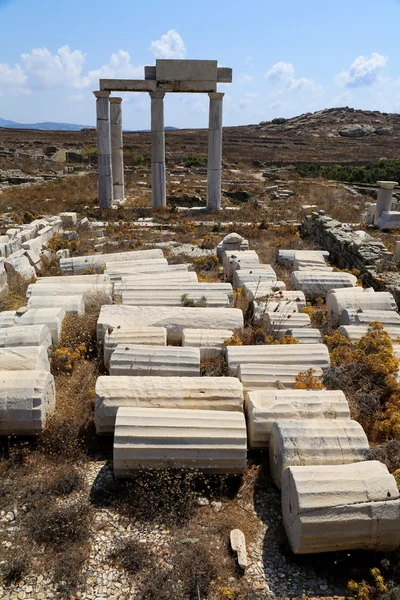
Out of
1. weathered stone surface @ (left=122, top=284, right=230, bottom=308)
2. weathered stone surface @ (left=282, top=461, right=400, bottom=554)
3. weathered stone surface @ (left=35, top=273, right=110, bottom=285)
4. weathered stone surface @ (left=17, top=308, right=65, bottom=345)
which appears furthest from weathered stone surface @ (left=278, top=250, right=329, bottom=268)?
weathered stone surface @ (left=282, top=461, right=400, bottom=554)

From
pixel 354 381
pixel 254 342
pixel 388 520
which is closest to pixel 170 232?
pixel 254 342

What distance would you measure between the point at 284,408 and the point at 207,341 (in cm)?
185

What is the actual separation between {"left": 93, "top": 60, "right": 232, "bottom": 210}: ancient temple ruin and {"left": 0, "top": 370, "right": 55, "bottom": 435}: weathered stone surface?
1417cm

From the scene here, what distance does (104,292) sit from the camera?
794cm

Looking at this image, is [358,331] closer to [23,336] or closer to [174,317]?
[174,317]

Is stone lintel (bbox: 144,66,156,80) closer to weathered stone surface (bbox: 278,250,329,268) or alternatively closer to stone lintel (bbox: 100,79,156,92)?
stone lintel (bbox: 100,79,156,92)

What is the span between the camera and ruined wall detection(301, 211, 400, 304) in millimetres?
9188

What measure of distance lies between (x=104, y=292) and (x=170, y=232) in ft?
24.2

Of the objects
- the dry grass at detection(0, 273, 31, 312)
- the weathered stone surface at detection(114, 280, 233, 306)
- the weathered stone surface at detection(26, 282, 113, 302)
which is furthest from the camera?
the dry grass at detection(0, 273, 31, 312)

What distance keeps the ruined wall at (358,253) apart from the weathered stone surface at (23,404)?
20.8 ft

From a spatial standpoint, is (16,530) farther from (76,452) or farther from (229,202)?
(229,202)

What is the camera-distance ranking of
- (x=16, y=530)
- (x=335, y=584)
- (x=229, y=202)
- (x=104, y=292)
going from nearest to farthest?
1. (x=335, y=584)
2. (x=16, y=530)
3. (x=104, y=292)
4. (x=229, y=202)

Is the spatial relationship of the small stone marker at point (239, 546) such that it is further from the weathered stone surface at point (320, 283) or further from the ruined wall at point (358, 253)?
the ruined wall at point (358, 253)

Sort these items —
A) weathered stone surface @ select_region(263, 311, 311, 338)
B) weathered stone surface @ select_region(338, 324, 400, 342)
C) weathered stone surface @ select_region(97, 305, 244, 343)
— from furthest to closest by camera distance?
1. weathered stone surface @ select_region(263, 311, 311, 338)
2. weathered stone surface @ select_region(338, 324, 400, 342)
3. weathered stone surface @ select_region(97, 305, 244, 343)
